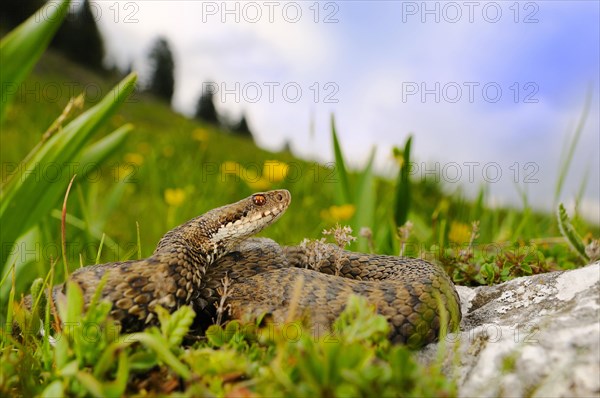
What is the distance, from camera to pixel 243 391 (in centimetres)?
212

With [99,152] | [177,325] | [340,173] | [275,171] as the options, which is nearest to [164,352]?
[177,325]

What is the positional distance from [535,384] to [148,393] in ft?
4.71

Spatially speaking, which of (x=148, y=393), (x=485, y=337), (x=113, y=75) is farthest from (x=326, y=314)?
(x=113, y=75)

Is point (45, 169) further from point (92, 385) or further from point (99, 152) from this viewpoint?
point (92, 385)

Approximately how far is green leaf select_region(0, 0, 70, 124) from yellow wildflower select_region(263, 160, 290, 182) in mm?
2580

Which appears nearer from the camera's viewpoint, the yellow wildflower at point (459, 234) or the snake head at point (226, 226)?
the snake head at point (226, 226)

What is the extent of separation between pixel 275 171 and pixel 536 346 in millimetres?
4944

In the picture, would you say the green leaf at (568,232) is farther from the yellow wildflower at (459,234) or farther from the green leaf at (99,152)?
the green leaf at (99,152)

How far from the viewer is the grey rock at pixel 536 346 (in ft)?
7.20

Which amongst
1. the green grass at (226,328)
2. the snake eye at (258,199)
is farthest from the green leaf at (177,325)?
the snake eye at (258,199)

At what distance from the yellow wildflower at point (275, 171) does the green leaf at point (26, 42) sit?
8.46ft

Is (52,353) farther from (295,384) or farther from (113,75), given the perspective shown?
(113,75)

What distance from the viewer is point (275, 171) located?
23.1ft

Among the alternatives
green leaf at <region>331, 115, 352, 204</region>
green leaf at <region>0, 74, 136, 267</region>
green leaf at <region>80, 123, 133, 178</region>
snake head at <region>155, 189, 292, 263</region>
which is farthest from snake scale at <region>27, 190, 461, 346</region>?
green leaf at <region>80, 123, 133, 178</region>
